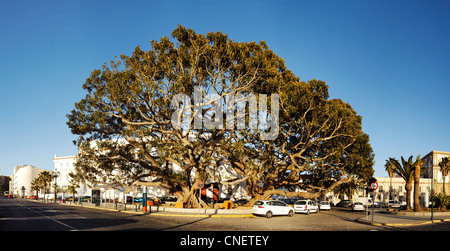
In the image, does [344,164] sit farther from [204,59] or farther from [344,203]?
[344,203]

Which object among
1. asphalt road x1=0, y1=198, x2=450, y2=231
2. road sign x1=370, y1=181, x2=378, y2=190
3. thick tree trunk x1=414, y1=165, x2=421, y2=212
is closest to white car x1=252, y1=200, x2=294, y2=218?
asphalt road x1=0, y1=198, x2=450, y2=231

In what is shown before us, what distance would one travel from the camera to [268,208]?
27984mm

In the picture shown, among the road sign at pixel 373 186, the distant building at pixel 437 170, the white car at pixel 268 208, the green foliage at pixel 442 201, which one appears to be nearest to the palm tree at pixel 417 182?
the green foliage at pixel 442 201

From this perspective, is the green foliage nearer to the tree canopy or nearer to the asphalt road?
the tree canopy

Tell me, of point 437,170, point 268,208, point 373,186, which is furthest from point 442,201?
point 437,170

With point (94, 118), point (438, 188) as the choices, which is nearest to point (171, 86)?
point (94, 118)

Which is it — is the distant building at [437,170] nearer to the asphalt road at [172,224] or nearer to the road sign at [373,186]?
the asphalt road at [172,224]

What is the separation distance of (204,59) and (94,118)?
13.3 metres

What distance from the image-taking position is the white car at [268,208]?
27719mm

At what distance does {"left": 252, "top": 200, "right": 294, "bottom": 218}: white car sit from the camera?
27.7m

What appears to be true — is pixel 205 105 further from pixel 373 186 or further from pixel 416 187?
pixel 416 187

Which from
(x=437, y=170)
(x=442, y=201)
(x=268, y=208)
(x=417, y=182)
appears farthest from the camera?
(x=437, y=170)

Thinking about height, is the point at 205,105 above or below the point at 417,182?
above
